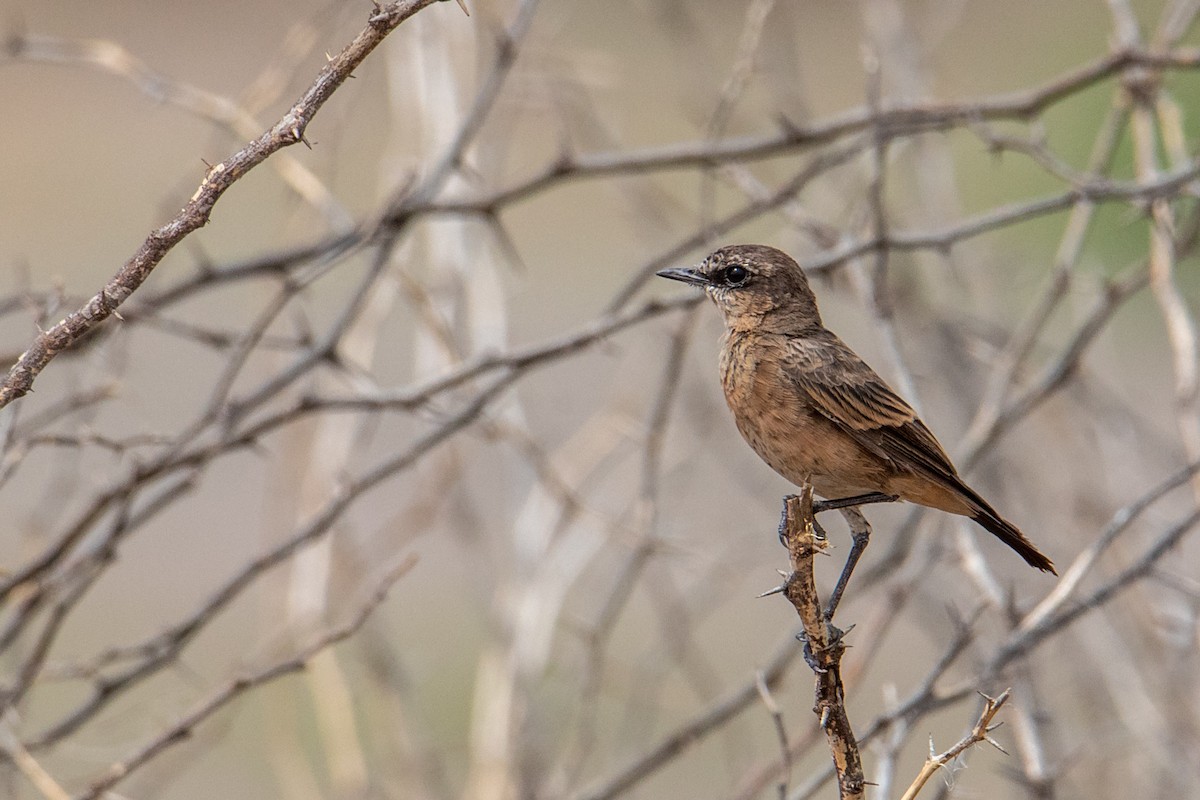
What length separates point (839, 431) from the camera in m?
4.13

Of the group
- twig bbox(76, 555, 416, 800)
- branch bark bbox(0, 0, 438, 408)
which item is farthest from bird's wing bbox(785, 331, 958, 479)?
branch bark bbox(0, 0, 438, 408)

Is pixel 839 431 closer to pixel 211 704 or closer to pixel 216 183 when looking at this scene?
pixel 211 704

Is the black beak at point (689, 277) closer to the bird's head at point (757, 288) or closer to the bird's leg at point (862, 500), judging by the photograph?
the bird's head at point (757, 288)

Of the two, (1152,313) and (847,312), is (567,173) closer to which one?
(847,312)

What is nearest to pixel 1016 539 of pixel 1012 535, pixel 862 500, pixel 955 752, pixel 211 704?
pixel 1012 535

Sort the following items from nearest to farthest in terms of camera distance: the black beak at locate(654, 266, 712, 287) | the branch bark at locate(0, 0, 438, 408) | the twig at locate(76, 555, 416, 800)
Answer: the branch bark at locate(0, 0, 438, 408)
the twig at locate(76, 555, 416, 800)
the black beak at locate(654, 266, 712, 287)

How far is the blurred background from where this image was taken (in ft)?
15.6

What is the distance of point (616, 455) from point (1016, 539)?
4146 millimetres

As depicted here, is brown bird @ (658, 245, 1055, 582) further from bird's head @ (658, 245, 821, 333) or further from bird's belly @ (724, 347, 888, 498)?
bird's head @ (658, 245, 821, 333)

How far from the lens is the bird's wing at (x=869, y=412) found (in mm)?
4098

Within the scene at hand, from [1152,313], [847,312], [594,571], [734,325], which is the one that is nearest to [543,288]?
[847,312]

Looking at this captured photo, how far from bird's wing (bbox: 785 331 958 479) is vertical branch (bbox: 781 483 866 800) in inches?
32.4

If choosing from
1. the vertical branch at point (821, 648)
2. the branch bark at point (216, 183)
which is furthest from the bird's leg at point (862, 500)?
the branch bark at point (216, 183)

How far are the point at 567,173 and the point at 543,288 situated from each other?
13063 mm
